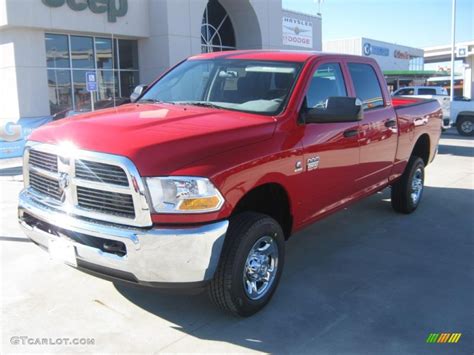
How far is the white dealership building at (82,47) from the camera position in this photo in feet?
54.9

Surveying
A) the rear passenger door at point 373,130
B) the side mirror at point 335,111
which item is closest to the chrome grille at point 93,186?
the side mirror at point 335,111

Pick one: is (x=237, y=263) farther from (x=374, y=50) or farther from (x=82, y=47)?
(x=374, y=50)

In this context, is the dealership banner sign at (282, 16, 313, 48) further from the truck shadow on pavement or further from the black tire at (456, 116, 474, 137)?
the truck shadow on pavement

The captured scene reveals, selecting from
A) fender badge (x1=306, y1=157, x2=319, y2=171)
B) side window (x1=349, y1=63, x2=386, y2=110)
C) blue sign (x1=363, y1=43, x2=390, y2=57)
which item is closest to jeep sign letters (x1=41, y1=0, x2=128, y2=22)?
side window (x1=349, y1=63, x2=386, y2=110)

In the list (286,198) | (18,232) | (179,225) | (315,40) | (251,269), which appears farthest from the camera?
A: (315,40)

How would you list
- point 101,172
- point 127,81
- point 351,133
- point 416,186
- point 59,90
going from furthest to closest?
point 127,81 < point 59,90 < point 416,186 < point 351,133 < point 101,172

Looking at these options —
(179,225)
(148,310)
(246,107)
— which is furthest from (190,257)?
(246,107)

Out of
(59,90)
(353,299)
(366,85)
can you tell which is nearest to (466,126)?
(366,85)

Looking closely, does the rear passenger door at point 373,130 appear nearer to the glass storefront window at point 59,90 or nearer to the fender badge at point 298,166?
the fender badge at point 298,166

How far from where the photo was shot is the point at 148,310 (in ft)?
12.9

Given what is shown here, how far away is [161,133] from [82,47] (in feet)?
56.1

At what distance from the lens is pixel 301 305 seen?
4023 millimetres

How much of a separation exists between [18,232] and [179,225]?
3651mm

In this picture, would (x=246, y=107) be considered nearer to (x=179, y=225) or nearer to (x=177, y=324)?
(x=179, y=225)
